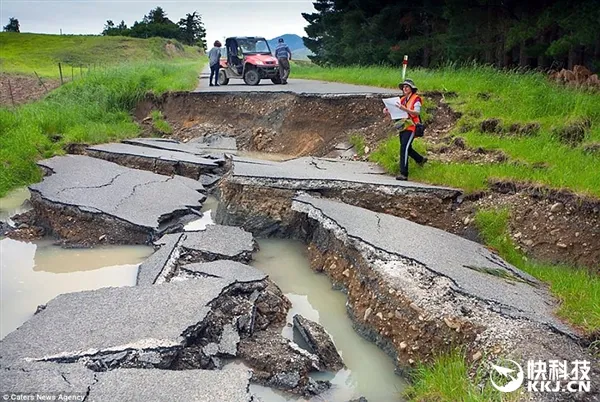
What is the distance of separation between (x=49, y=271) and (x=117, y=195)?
79.1 inches

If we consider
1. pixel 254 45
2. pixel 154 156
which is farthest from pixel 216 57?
pixel 154 156

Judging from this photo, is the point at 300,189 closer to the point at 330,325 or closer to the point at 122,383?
the point at 330,325

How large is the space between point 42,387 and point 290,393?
5.79 ft

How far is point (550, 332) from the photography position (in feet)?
14.0

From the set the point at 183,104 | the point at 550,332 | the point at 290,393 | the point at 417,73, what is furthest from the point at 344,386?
the point at 183,104

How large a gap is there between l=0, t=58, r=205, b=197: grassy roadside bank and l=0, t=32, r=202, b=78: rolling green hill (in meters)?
19.6

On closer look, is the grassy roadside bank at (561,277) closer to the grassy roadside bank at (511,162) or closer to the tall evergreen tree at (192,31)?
the grassy roadside bank at (511,162)

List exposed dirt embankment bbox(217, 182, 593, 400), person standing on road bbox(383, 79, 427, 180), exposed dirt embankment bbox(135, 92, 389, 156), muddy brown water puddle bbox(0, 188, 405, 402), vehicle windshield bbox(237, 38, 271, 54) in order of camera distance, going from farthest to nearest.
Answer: vehicle windshield bbox(237, 38, 271, 54) → exposed dirt embankment bbox(135, 92, 389, 156) → person standing on road bbox(383, 79, 427, 180) → muddy brown water puddle bbox(0, 188, 405, 402) → exposed dirt embankment bbox(217, 182, 593, 400)

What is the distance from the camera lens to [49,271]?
657cm

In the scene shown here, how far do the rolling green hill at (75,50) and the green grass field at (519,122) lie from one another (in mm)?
29774

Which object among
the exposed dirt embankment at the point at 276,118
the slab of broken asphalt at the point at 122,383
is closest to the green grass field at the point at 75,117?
the exposed dirt embankment at the point at 276,118

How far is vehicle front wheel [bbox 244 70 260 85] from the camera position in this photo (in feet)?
56.3

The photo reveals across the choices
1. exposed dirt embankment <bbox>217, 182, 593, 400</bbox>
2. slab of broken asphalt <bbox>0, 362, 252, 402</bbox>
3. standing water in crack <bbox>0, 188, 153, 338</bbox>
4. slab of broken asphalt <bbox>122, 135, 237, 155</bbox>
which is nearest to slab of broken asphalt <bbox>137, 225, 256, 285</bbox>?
standing water in crack <bbox>0, 188, 153, 338</bbox>

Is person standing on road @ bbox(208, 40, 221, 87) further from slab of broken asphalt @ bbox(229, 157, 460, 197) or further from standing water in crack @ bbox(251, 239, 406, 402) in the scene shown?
standing water in crack @ bbox(251, 239, 406, 402)
